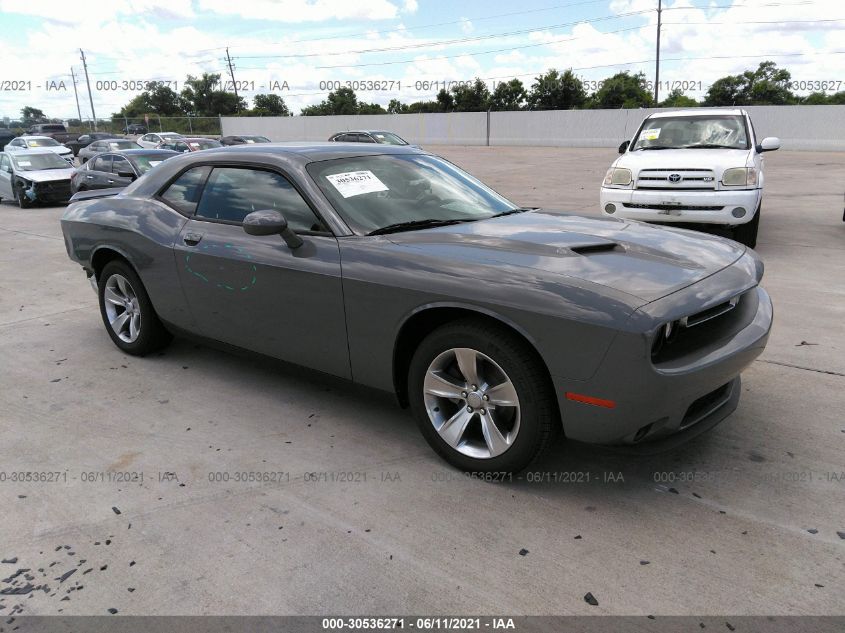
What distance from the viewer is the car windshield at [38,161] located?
16547 millimetres

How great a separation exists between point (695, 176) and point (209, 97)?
312 ft

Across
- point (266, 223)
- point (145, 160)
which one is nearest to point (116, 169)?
point (145, 160)

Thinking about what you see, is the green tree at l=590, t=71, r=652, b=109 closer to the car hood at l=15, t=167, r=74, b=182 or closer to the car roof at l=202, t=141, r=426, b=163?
the car hood at l=15, t=167, r=74, b=182

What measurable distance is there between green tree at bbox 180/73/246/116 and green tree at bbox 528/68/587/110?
46495 mm

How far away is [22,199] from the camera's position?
624 inches

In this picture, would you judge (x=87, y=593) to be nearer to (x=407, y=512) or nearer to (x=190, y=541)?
(x=190, y=541)

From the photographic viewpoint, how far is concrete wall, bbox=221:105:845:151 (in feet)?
101

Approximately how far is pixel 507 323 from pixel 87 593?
6.40ft

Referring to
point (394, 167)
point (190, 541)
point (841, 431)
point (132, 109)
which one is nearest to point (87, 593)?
point (190, 541)

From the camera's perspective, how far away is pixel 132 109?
317 ft

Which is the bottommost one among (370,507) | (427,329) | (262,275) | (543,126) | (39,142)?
(370,507)

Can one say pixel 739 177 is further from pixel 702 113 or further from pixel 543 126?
pixel 543 126

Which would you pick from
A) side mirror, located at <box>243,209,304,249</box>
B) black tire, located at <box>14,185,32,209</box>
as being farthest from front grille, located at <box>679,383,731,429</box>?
black tire, located at <box>14,185,32,209</box>

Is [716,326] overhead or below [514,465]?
overhead
